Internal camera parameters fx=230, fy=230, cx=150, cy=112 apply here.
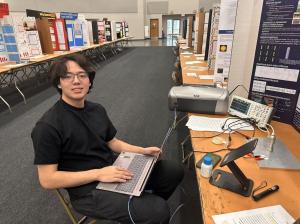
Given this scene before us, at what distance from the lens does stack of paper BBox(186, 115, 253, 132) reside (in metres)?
1.49

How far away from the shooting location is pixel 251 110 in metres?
1.53

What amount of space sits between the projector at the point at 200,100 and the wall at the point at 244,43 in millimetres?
197

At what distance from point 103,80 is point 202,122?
4.46 meters

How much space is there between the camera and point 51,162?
3.52 feet

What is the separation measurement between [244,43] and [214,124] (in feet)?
2.24

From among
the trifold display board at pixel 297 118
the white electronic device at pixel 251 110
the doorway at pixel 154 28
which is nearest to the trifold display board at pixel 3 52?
the white electronic device at pixel 251 110

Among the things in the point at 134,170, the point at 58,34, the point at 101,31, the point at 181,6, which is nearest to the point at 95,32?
the point at 101,31

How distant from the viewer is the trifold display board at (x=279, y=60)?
1344 mm

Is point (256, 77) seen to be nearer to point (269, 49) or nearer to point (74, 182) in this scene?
point (269, 49)

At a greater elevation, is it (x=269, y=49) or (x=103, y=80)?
(x=269, y=49)

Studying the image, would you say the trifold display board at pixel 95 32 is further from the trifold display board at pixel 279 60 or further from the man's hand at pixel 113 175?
the man's hand at pixel 113 175

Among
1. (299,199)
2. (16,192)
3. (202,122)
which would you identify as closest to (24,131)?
(16,192)

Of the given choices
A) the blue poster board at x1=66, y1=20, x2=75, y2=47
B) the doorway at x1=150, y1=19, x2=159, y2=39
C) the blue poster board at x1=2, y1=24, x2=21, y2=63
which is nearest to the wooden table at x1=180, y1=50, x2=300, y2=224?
the blue poster board at x1=2, y1=24, x2=21, y2=63

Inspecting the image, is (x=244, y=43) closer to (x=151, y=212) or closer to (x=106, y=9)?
(x=151, y=212)
